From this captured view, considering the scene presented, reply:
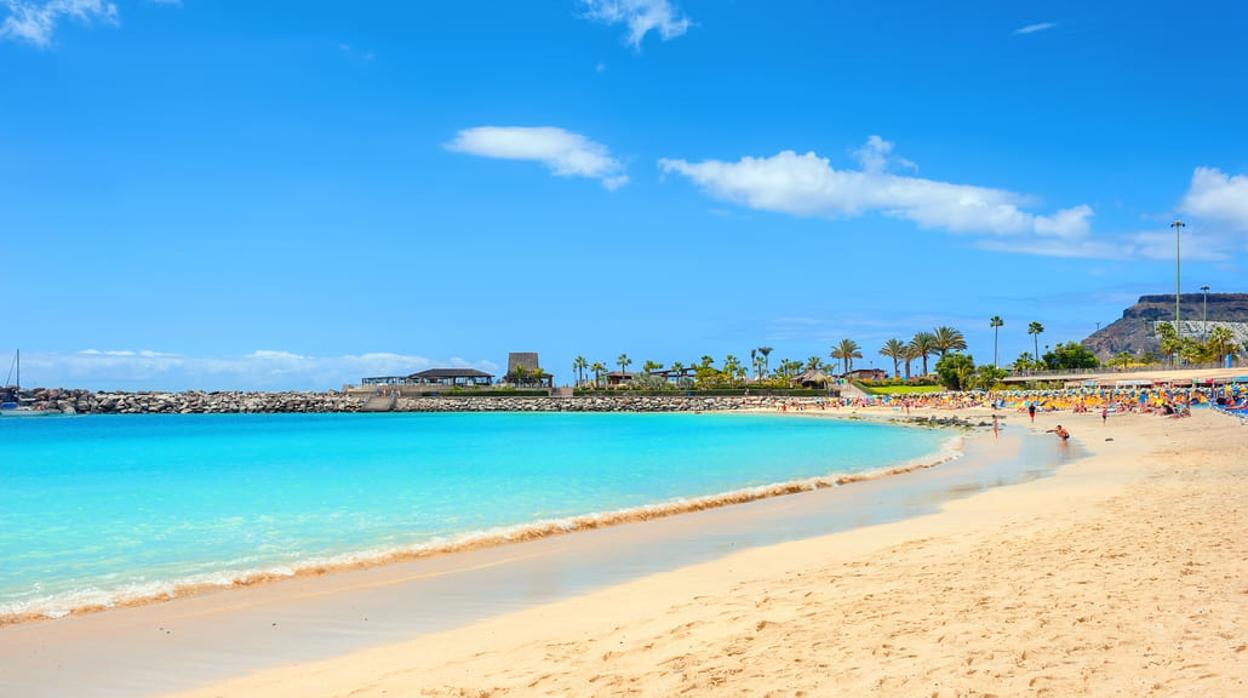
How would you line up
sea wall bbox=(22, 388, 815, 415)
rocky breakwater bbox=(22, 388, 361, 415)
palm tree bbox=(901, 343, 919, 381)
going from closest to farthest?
sea wall bbox=(22, 388, 815, 415)
rocky breakwater bbox=(22, 388, 361, 415)
palm tree bbox=(901, 343, 919, 381)

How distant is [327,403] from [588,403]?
31.4 meters

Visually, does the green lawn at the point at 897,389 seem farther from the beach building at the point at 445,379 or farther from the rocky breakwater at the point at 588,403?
the beach building at the point at 445,379

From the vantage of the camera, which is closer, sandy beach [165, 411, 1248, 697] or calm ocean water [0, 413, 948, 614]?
sandy beach [165, 411, 1248, 697]

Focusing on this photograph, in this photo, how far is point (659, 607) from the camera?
7.16 metres

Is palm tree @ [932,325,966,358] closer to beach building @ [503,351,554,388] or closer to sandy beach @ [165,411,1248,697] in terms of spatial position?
beach building @ [503,351,554,388]

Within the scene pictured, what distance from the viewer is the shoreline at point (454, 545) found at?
27.5ft

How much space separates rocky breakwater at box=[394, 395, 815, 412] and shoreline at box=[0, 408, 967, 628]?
67.3 metres

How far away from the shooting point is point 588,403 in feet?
309

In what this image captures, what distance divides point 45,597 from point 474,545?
4.88 m

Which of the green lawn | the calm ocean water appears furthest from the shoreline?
the green lawn

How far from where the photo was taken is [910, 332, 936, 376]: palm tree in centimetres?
10119

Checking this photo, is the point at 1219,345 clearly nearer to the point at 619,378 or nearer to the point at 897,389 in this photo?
the point at 897,389

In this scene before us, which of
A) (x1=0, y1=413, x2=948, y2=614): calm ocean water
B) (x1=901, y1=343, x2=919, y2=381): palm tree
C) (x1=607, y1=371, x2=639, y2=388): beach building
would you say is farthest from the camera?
(x1=607, y1=371, x2=639, y2=388): beach building

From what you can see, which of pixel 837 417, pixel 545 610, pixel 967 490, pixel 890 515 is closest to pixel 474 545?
pixel 545 610
